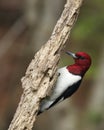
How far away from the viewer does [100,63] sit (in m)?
13.7

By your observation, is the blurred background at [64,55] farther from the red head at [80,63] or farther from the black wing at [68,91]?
the red head at [80,63]

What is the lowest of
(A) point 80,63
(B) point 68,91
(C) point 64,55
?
(C) point 64,55

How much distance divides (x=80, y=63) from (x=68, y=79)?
20 cm

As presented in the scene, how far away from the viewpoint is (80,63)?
24.3ft

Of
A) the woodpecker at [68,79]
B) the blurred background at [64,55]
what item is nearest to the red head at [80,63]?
the woodpecker at [68,79]

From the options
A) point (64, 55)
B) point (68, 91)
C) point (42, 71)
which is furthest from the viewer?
point (64, 55)

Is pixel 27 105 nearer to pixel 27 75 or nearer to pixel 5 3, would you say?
pixel 27 75

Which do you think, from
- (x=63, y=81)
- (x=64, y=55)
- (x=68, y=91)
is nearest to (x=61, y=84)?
(x=63, y=81)

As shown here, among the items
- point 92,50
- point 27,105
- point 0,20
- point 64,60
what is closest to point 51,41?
point 27,105

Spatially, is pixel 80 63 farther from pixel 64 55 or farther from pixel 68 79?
pixel 64 55

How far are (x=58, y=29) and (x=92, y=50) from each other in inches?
291

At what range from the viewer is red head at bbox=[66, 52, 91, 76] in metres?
7.34

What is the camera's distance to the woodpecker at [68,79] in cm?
740

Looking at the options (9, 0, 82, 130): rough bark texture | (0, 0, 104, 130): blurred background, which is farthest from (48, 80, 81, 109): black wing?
(0, 0, 104, 130): blurred background
